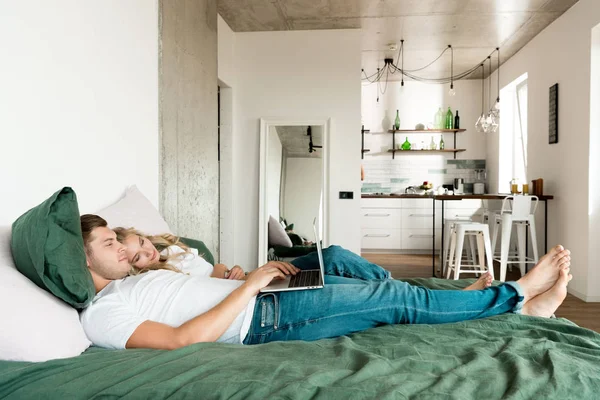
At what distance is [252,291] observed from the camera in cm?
165

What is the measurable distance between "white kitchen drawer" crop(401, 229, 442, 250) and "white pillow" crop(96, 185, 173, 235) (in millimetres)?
5590

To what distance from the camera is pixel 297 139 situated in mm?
5605

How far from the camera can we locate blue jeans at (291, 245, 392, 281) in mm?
2152

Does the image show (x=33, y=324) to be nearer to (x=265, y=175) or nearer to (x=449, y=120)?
(x=265, y=175)

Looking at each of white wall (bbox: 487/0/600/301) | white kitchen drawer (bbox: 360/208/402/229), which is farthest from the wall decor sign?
white kitchen drawer (bbox: 360/208/402/229)

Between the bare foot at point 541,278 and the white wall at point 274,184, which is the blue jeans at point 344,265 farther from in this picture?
the white wall at point 274,184

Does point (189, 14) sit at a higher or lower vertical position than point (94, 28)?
higher

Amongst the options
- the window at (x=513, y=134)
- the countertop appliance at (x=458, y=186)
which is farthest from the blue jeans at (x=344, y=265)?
the countertop appliance at (x=458, y=186)

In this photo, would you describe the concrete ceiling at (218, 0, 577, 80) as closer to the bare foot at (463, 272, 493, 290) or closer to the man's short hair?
the bare foot at (463, 272, 493, 290)

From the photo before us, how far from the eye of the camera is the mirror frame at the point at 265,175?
5480 mm

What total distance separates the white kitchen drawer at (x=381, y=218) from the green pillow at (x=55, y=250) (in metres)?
6.44

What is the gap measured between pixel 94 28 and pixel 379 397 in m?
2.12

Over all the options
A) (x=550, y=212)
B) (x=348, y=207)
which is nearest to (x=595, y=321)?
(x=550, y=212)

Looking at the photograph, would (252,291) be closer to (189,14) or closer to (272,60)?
(189,14)
